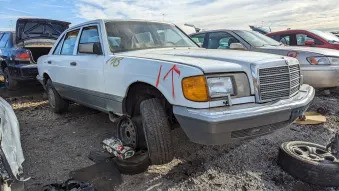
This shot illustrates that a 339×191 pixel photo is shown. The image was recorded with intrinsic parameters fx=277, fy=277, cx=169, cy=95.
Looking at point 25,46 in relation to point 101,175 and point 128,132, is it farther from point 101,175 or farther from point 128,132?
point 101,175

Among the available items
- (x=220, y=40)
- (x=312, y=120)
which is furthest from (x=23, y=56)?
(x=312, y=120)

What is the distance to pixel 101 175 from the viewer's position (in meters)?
2.79

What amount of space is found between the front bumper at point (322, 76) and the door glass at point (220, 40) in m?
1.74

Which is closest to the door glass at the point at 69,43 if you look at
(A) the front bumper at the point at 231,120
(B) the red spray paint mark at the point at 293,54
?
(A) the front bumper at the point at 231,120

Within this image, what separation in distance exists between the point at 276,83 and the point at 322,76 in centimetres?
320

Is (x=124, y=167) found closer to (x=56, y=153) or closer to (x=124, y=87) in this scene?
(x=124, y=87)

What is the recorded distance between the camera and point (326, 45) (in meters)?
7.21

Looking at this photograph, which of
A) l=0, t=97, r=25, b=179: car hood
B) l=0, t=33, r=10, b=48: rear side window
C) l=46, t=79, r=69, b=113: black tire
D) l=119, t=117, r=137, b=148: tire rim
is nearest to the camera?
l=0, t=97, r=25, b=179: car hood

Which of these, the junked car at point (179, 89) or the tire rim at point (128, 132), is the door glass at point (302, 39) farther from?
the tire rim at point (128, 132)

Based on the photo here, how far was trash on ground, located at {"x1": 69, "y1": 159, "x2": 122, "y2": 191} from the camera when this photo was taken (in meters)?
2.65

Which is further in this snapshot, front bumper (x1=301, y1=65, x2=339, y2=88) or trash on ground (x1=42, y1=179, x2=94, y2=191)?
front bumper (x1=301, y1=65, x2=339, y2=88)

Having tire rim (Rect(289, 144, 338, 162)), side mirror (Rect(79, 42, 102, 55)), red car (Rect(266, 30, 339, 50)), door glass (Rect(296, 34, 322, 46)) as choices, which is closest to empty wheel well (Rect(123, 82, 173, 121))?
side mirror (Rect(79, 42, 102, 55))

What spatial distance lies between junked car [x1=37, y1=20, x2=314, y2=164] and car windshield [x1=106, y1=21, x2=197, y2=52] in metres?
0.01

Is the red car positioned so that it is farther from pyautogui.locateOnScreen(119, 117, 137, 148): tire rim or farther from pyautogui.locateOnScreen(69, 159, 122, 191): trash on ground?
pyautogui.locateOnScreen(69, 159, 122, 191): trash on ground
